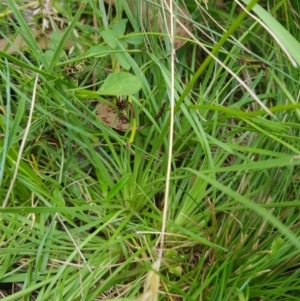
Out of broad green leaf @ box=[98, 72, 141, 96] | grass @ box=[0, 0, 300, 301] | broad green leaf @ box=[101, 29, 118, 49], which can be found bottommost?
grass @ box=[0, 0, 300, 301]

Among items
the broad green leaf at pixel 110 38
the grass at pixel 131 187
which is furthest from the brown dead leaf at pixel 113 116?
the broad green leaf at pixel 110 38

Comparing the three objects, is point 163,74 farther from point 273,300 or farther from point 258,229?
point 273,300

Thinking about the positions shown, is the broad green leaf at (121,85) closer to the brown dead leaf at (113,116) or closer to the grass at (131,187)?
the grass at (131,187)

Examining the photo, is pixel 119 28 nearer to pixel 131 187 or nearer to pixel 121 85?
pixel 121 85

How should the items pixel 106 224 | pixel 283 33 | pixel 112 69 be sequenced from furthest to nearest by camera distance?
pixel 112 69 < pixel 106 224 < pixel 283 33

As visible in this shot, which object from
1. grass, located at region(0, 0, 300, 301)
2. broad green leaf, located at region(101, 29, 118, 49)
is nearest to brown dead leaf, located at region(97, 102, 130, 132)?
grass, located at region(0, 0, 300, 301)

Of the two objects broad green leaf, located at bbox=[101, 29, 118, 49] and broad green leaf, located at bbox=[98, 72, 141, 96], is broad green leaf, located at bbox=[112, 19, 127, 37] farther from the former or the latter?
broad green leaf, located at bbox=[98, 72, 141, 96]

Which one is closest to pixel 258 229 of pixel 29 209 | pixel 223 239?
pixel 223 239

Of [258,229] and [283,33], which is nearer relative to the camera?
[283,33]
